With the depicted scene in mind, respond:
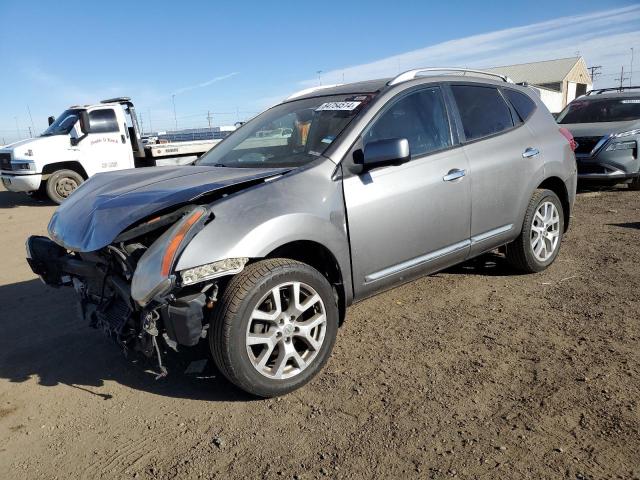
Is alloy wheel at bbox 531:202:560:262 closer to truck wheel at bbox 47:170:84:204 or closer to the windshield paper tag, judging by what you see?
the windshield paper tag

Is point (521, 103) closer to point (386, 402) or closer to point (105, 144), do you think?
point (386, 402)

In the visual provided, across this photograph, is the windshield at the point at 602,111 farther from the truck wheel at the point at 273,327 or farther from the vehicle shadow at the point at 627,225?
the truck wheel at the point at 273,327

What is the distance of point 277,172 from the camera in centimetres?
320

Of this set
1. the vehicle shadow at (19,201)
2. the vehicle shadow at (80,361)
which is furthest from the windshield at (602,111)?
the vehicle shadow at (19,201)

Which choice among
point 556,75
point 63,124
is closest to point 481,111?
Result: point 63,124

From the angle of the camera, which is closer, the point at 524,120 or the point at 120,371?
the point at 120,371

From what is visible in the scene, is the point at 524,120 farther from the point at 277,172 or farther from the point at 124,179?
the point at 124,179

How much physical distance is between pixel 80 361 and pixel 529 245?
3.86 meters

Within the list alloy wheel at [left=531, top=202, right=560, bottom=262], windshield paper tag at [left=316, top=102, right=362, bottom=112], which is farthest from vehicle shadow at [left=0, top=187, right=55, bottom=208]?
alloy wheel at [left=531, top=202, right=560, bottom=262]

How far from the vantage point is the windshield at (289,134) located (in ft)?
11.6

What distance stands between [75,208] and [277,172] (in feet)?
4.63

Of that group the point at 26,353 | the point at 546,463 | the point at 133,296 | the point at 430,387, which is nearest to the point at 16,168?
the point at 26,353

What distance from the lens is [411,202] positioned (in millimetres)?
3514

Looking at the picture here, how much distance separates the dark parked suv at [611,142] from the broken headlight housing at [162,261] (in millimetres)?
8369
